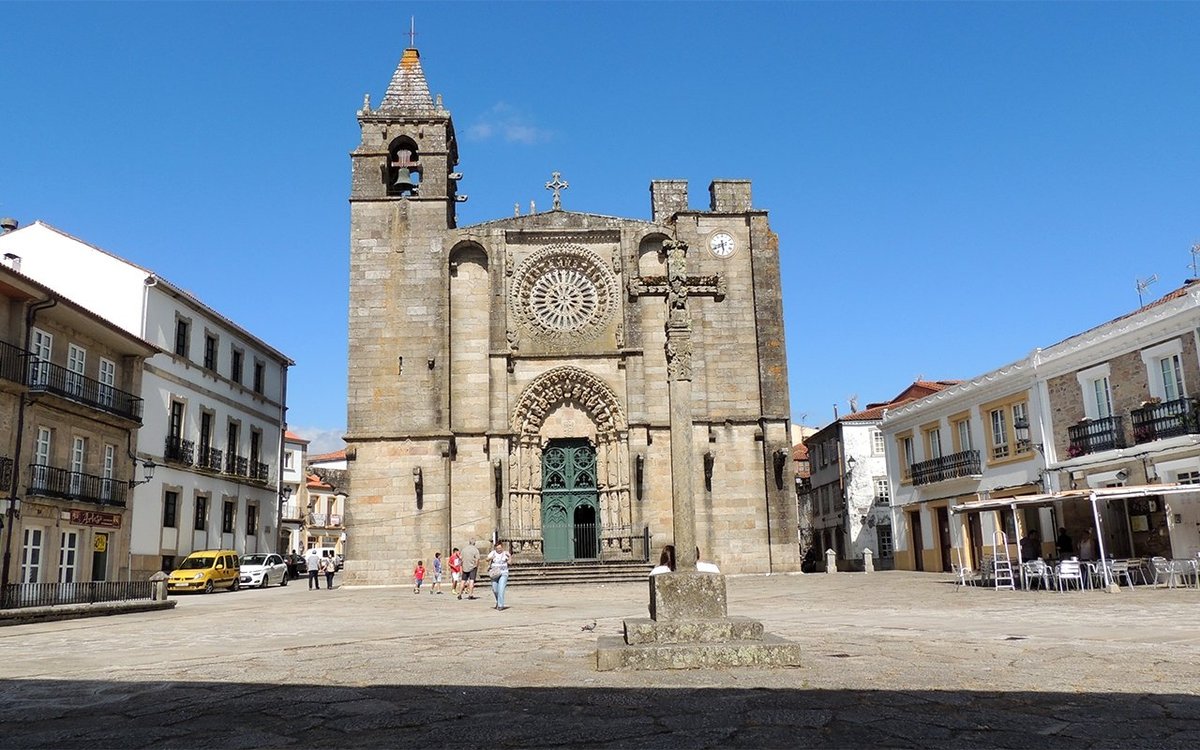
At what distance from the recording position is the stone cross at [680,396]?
8.51 m

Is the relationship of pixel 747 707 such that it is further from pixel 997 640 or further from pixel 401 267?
pixel 401 267

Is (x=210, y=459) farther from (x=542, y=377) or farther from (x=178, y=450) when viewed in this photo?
(x=542, y=377)

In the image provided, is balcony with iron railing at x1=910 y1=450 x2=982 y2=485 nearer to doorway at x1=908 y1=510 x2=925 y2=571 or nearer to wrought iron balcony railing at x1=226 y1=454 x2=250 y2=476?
doorway at x1=908 y1=510 x2=925 y2=571

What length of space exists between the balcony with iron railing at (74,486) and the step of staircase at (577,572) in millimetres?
10344

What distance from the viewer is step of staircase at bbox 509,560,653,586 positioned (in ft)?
77.9

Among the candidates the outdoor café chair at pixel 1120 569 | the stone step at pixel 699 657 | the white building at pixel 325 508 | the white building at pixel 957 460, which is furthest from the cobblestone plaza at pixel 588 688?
the white building at pixel 325 508

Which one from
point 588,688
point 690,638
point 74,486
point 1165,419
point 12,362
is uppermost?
point 12,362

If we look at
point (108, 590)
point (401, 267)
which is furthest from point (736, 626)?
point (401, 267)

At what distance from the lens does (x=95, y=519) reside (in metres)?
22.9

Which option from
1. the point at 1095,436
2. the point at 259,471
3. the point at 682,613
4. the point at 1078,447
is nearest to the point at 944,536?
the point at 1078,447

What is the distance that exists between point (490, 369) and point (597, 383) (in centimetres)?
310

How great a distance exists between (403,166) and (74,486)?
40.6 feet

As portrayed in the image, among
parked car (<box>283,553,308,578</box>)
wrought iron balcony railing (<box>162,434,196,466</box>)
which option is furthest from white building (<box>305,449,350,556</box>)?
wrought iron balcony railing (<box>162,434,196,466</box>)

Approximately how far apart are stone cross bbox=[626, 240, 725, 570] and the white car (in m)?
23.9
